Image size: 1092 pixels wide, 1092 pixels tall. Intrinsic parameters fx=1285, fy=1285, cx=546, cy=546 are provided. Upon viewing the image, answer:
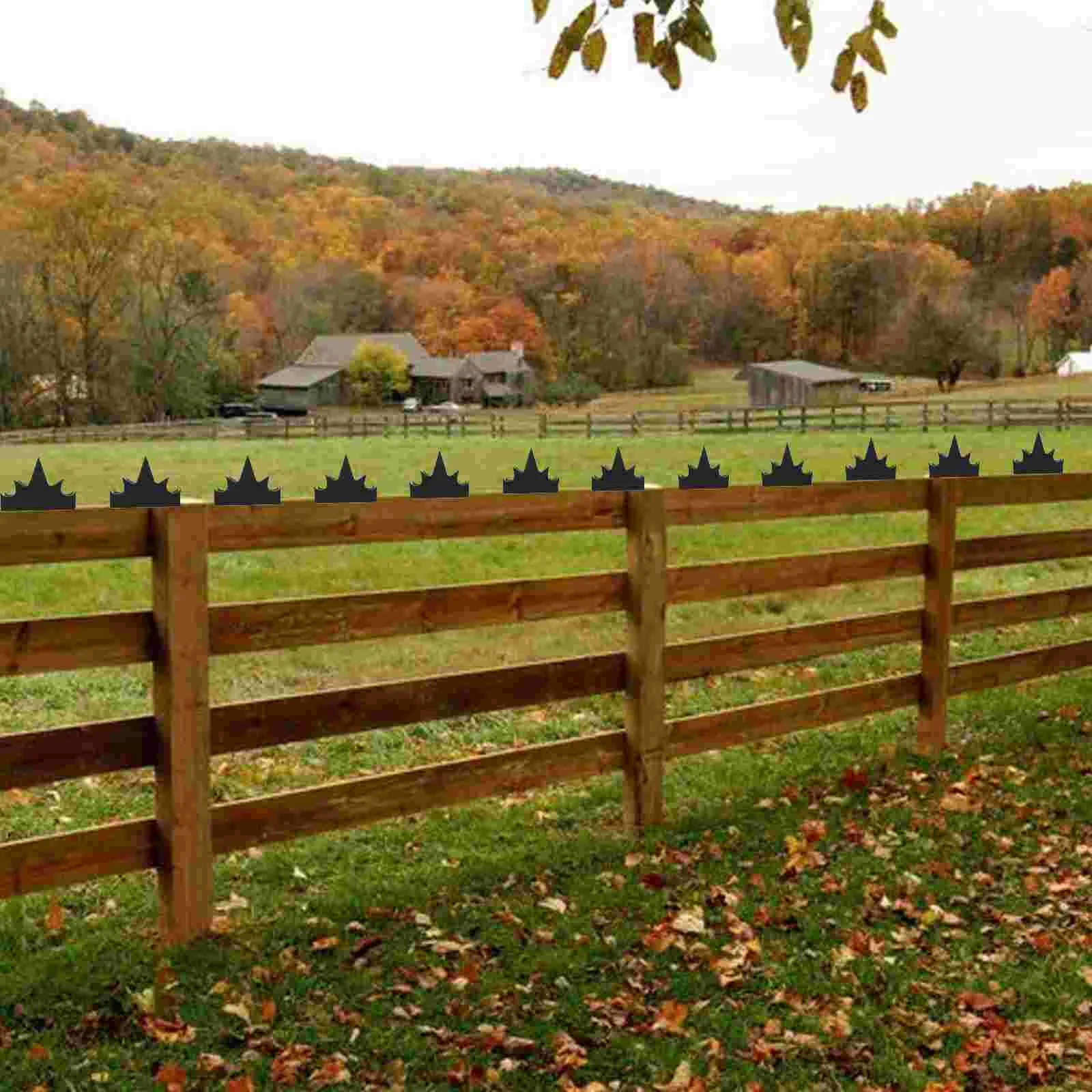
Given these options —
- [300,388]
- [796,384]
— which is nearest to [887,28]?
[796,384]

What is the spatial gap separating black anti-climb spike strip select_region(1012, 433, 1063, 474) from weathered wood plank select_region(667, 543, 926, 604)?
50.2 inches

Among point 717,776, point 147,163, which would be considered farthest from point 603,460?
point 147,163

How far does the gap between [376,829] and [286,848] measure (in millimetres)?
411

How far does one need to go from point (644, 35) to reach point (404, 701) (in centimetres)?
265

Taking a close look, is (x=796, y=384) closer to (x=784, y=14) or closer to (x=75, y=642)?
(x=784, y=14)

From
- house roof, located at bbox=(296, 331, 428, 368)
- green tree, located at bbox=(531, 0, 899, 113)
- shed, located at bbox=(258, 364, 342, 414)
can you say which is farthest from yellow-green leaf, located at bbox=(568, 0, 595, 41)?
house roof, located at bbox=(296, 331, 428, 368)

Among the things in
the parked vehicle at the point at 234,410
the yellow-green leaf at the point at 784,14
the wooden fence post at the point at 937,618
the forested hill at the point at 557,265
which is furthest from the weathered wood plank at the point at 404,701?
the parked vehicle at the point at 234,410

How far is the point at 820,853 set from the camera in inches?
205

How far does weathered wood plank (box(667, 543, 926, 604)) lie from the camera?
5527mm

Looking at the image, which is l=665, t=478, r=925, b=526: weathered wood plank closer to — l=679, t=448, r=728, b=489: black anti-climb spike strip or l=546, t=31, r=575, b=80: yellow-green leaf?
l=679, t=448, r=728, b=489: black anti-climb spike strip

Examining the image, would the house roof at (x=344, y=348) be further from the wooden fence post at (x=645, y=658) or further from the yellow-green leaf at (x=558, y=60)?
the yellow-green leaf at (x=558, y=60)

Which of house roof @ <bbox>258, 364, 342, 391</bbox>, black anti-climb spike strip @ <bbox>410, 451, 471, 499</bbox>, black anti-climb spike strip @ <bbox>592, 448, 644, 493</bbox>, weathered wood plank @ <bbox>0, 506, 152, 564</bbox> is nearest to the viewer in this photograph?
weathered wood plank @ <bbox>0, 506, 152, 564</bbox>

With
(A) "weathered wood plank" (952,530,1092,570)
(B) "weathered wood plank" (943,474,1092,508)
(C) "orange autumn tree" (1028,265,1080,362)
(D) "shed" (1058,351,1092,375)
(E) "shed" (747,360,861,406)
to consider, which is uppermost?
(C) "orange autumn tree" (1028,265,1080,362)

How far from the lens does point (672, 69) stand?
504 cm
